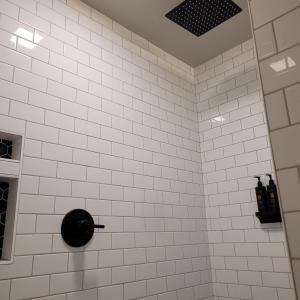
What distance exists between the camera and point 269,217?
6.26 feet

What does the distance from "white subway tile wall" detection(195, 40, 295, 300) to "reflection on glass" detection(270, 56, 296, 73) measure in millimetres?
1390

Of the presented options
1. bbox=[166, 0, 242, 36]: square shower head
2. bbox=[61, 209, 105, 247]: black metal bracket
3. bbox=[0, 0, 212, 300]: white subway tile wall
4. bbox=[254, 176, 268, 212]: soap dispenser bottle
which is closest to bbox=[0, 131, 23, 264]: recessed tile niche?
bbox=[0, 0, 212, 300]: white subway tile wall

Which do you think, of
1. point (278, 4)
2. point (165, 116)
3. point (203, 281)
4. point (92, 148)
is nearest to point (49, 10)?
point (92, 148)

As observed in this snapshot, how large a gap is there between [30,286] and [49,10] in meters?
1.39

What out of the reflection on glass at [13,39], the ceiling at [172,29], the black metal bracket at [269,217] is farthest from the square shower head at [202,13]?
the black metal bracket at [269,217]

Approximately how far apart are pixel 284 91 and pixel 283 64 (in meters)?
0.07

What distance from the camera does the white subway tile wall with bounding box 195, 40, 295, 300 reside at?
1943mm

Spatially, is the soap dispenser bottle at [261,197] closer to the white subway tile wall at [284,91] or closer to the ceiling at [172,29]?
the ceiling at [172,29]

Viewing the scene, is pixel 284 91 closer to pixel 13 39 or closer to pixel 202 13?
pixel 13 39

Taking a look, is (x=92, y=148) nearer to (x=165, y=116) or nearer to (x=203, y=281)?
(x=165, y=116)

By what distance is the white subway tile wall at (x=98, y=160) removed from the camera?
1.38m

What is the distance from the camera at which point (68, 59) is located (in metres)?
1.69

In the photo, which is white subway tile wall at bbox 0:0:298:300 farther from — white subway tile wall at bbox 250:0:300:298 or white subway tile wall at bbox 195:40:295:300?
white subway tile wall at bbox 250:0:300:298

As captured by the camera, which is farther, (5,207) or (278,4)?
(5,207)
